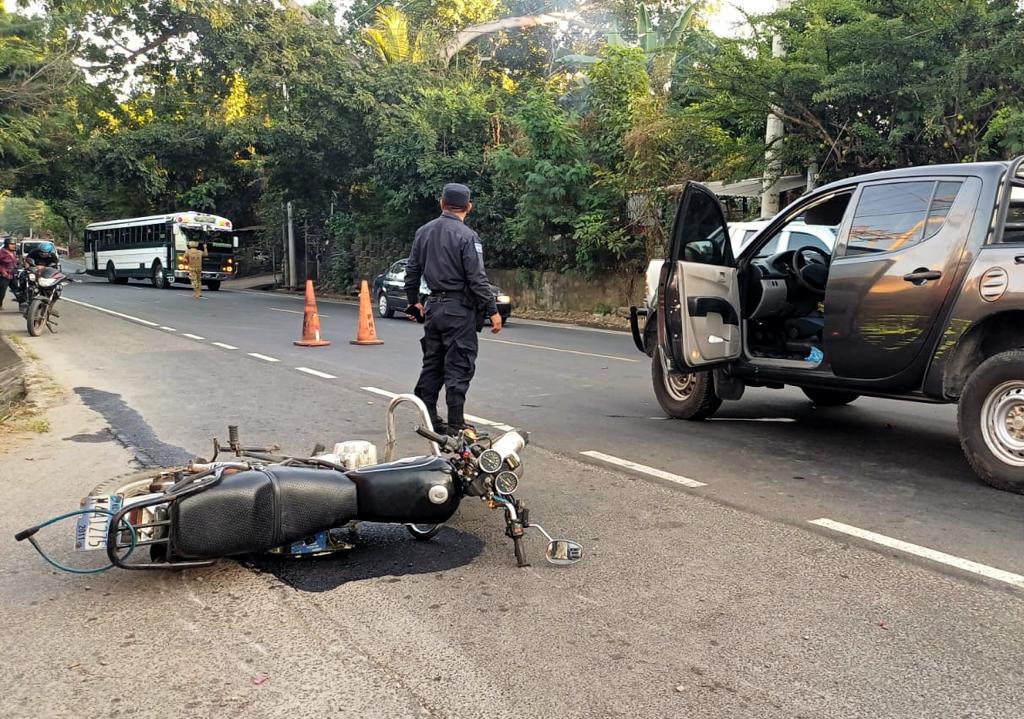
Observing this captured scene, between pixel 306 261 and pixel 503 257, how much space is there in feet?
45.6

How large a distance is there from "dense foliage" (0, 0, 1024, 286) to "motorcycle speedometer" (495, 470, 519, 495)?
10787mm

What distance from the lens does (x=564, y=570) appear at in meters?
4.02

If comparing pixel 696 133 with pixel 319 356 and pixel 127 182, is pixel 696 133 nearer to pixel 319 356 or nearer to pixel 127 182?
pixel 319 356

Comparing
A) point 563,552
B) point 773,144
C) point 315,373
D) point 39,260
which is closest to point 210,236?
point 39,260

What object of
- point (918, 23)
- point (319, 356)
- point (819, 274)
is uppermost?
point (918, 23)

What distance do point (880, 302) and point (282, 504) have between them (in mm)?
3993

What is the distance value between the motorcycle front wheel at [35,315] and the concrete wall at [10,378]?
43.5 inches

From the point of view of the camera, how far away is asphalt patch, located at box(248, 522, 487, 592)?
395 cm

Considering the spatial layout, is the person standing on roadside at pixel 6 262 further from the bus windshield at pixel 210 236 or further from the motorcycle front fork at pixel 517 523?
the bus windshield at pixel 210 236

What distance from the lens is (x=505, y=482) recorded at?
4.00m

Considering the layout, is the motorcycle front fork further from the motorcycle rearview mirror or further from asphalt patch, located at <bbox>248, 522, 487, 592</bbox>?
asphalt patch, located at <bbox>248, 522, 487, 592</bbox>

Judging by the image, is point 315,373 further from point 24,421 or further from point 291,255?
point 291,255

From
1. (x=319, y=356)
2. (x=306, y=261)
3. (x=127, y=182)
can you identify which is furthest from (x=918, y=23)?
(x=127, y=182)

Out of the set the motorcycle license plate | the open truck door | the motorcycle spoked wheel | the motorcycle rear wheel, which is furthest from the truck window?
the motorcycle license plate
